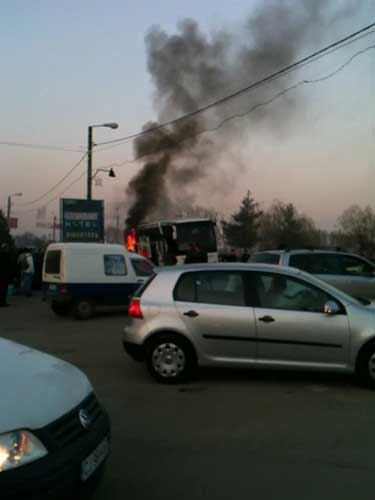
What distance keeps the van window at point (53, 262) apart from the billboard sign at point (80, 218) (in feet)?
38.8

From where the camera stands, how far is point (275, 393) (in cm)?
620

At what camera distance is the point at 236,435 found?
189 inches

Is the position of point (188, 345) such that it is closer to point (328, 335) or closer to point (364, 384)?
point (328, 335)

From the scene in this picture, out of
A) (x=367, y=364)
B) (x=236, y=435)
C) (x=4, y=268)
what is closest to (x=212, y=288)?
(x=367, y=364)

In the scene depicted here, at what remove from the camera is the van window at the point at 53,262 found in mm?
13398

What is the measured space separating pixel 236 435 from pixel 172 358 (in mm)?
1993

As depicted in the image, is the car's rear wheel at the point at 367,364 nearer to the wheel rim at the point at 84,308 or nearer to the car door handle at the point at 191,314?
the car door handle at the point at 191,314

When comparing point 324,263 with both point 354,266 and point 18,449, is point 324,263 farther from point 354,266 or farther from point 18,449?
point 18,449

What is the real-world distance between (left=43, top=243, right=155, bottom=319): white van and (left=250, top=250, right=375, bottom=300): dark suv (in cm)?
337

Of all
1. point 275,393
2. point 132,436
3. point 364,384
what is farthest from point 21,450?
point 364,384

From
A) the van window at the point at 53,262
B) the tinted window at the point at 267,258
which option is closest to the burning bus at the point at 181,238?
the tinted window at the point at 267,258

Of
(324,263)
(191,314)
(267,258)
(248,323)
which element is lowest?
(248,323)

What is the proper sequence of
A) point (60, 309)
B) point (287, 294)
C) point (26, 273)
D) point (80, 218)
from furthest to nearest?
point (80, 218) → point (26, 273) → point (60, 309) → point (287, 294)

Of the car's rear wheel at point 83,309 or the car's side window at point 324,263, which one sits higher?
the car's side window at point 324,263
